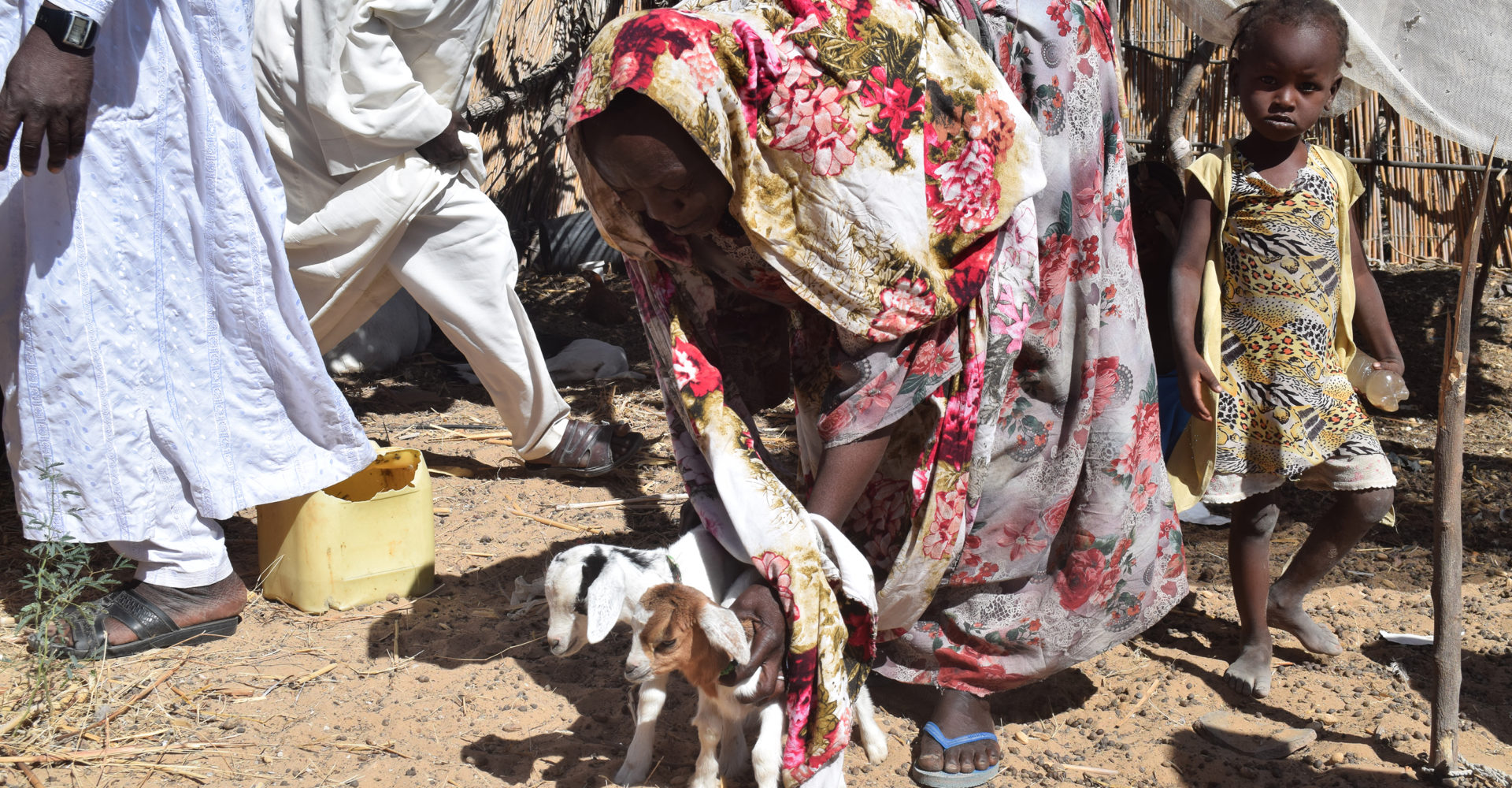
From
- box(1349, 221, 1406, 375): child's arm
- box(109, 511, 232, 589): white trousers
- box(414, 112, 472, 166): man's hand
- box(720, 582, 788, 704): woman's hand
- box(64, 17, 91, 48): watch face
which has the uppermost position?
box(64, 17, 91, 48): watch face

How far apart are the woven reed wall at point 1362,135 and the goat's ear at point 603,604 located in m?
5.61

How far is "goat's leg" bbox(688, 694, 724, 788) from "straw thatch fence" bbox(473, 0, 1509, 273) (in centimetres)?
497

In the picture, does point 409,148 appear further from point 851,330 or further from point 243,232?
point 851,330

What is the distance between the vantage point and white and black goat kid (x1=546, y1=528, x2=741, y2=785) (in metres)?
2.01

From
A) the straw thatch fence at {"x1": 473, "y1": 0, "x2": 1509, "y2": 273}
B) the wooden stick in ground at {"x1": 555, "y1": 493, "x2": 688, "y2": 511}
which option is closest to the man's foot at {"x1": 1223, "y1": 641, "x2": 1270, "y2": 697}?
the wooden stick in ground at {"x1": 555, "y1": 493, "x2": 688, "y2": 511}

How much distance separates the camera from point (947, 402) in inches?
90.2

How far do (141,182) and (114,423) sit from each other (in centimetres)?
61

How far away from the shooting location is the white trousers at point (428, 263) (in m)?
3.73

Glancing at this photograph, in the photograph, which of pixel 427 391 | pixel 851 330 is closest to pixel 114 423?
pixel 851 330

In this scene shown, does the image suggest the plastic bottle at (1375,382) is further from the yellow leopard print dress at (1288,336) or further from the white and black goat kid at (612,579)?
the white and black goat kid at (612,579)

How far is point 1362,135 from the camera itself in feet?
21.8

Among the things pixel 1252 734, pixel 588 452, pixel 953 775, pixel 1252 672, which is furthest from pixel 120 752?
pixel 1252 672

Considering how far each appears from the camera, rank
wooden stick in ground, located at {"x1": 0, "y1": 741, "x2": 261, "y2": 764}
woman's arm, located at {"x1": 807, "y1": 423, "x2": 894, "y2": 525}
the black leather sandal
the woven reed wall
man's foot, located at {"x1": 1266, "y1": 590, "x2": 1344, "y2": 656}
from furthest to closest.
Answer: the woven reed wall < man's foot, located at {"x1": 1266, "y1": 590, "x2": 1344, "y2": 656} < the black leather sandal < wooden stick in ground, located at {"x1": 0, "y1": 741, "x2": 261, "y2": 764} < woman's arm, located at {"x1": 807, "y1": 423, "x2": 894, "y2": 525}

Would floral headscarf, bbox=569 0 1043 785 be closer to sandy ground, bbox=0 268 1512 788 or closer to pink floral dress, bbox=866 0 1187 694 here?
pink floral dress, bbox=866 0 1187 694
